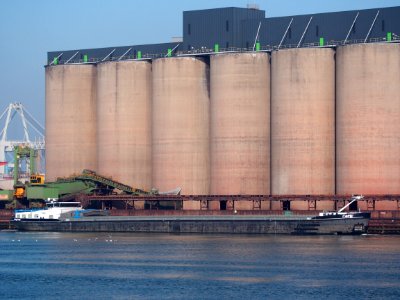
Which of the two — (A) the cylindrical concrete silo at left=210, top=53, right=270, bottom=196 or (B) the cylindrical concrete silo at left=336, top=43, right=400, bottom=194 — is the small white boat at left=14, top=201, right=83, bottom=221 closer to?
(A) the cylindrical concrete silo at left=210, top=53, right=270, bottom=196

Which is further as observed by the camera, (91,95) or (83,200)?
(91,95)

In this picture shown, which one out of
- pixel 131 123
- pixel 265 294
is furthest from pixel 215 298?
pixel 131 123

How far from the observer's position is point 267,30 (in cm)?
12506

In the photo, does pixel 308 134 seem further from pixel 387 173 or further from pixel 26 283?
pixel 26 283

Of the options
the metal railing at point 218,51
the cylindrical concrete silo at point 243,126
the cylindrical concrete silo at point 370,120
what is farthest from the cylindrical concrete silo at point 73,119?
the cylindrical concrete silo at point 370,120

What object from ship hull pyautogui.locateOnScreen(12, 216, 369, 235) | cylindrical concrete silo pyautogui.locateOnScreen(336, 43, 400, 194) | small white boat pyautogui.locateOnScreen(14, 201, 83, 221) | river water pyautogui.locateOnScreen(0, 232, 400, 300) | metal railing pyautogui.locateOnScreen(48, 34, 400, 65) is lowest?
river water pyautogui.locateOnScreen(0, 232, 400, 300)

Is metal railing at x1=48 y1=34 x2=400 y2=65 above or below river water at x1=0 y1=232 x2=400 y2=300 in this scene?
Result: above

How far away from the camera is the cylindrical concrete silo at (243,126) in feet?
396

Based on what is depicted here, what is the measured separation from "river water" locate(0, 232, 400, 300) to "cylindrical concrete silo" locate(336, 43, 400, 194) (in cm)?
1121

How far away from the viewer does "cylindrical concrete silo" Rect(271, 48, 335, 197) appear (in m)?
117

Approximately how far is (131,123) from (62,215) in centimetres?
1664

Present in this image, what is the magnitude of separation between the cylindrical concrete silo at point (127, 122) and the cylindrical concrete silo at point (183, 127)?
454 centimetres

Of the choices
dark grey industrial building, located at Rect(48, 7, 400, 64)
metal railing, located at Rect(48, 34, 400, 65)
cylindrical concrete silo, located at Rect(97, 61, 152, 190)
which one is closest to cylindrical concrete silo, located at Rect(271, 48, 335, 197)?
metal railing, located at Rect(48, 34, 400, 65)

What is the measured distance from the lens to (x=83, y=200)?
126 m
